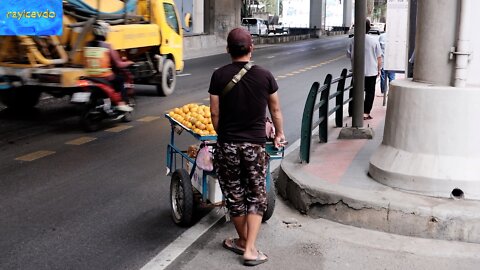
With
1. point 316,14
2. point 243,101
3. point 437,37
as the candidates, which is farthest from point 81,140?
point 316,14

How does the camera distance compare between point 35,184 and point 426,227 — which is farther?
point 35,184

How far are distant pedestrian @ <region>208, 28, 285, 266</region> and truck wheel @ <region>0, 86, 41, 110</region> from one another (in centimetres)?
801

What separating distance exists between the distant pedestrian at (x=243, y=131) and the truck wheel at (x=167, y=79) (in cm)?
1014

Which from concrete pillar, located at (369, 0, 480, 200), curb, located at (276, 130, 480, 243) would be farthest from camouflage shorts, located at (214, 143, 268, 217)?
concrete pillar, located at (369, 0, 480, 200)

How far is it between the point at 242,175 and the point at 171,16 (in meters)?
11.0

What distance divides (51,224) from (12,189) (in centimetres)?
141

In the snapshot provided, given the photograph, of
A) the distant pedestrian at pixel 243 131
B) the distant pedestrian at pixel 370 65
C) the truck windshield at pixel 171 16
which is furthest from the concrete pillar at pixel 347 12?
the distant pedestrian at pixel 243 131

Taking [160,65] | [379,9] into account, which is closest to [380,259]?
[160,65]

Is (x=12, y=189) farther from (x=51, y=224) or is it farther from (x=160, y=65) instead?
(x=160, y=65)

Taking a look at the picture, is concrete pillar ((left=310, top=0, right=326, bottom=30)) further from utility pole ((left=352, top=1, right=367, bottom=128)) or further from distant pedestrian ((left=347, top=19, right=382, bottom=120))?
utility pole ((left=352, top=1, right=367, bottom=128))

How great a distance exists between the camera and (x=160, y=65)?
14.4 meters

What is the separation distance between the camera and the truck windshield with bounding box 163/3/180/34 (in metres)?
14.7

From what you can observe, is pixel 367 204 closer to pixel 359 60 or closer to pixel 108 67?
pixel 359 60

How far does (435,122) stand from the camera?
219 inches
